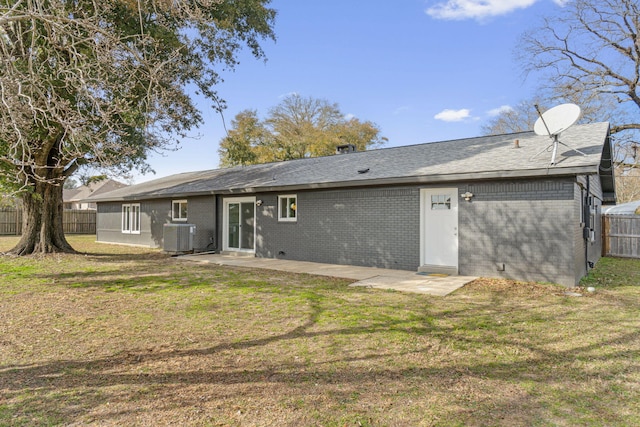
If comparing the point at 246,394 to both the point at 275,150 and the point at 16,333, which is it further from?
the point at 275,150

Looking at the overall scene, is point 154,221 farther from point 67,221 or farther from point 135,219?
point 67,221

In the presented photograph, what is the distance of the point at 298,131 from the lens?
33.7 metres

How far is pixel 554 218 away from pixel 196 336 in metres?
7.20

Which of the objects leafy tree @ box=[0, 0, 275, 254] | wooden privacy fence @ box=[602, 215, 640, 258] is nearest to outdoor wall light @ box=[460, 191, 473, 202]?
leafy tree @ box=[0, 0, 275, 254]

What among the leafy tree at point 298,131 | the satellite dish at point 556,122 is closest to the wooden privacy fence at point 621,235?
the satellite dish at point 556,122

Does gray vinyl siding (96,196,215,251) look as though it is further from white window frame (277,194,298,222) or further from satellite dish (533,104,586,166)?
satellite dish (533,104,586,166)

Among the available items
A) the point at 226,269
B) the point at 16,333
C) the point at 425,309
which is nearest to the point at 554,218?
the point at 425,309

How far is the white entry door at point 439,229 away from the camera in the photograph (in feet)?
30.1

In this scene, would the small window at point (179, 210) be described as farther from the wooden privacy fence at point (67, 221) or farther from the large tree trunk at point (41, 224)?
the wooden privacy fence at point (67, 221)

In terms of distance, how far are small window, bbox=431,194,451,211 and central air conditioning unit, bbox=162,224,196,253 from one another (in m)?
8.94

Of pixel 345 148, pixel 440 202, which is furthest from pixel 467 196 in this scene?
pixel 345 148

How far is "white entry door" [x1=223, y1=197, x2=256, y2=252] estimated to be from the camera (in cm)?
1330

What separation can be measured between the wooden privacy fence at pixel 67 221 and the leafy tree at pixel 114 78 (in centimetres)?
1608

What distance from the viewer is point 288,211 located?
12320 mm
